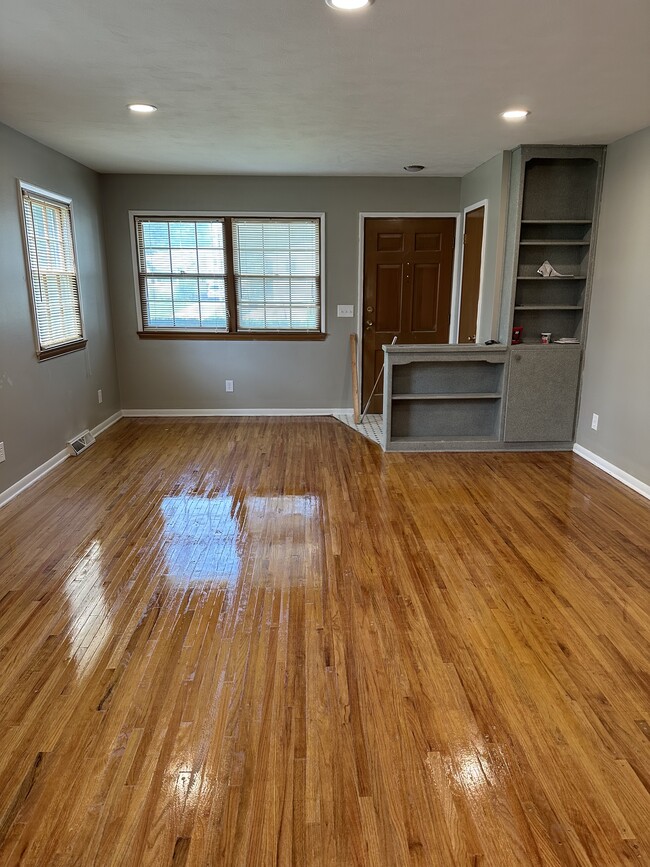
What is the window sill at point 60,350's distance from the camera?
443cm

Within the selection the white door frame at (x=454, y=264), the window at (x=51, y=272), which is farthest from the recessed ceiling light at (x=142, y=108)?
the white door frame at (x=454, y=264)

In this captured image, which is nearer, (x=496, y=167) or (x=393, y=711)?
(x=393, y=711)

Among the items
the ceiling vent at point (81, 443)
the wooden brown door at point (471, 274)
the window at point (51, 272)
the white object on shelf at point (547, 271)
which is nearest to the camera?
the window at point (51, 272)

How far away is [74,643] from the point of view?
236cm

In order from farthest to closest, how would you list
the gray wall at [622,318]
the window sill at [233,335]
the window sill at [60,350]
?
1. the window sill at [233,335]
2. the window sill at [60,350]
3. the gray wall at [622,318]

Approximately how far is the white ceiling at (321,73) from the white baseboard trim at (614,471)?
7.93 feet

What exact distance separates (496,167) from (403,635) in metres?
4.10

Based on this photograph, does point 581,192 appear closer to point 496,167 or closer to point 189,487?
point 496,167

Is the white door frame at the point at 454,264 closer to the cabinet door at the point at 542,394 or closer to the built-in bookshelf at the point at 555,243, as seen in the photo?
the built-in bookshelf at the point at 555,243

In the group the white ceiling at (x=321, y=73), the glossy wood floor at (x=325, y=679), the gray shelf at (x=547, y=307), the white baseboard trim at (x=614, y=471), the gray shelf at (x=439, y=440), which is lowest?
the glossy wood floor at (x=325, y=679)

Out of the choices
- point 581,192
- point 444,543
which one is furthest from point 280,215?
point 444,543

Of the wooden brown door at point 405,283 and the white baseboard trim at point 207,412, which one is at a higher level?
the wooden brown door at point 405,283

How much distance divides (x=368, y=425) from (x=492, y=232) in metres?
2.21

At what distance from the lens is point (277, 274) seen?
6.14 metres
